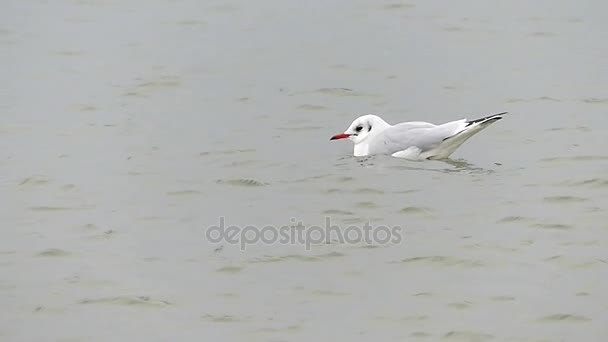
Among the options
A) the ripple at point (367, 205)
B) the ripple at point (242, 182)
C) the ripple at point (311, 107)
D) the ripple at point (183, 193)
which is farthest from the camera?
the ripple at point (311, 107)

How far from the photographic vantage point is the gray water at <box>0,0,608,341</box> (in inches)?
284

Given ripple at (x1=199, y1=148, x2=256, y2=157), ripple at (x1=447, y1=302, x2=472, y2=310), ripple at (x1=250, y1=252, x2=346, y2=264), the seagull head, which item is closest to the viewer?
ripple at (x1=447, y1=302, x2=472, y2=310)

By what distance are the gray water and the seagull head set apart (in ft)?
0.59

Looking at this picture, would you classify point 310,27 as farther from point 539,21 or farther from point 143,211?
point 143,211

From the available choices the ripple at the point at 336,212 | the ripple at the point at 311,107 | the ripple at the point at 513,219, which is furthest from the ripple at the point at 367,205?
the ripple at the point at 311,107

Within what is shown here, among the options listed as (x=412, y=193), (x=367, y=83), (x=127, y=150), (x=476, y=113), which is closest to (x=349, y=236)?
(x=412, y=193)

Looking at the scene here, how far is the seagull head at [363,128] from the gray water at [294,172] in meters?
0.18

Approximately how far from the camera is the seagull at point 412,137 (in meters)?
10.4

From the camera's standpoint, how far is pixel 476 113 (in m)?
12.0

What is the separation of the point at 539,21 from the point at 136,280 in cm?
917

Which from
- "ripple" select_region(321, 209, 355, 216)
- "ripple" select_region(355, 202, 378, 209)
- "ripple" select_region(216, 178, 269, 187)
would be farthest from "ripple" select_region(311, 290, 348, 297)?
"ripple" select_region(216, 178, 269, 187)

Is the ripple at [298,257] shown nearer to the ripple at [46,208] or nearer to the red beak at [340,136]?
the ripple at [46,208]

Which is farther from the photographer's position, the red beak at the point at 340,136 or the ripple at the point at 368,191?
the red beak at the point at 340,136

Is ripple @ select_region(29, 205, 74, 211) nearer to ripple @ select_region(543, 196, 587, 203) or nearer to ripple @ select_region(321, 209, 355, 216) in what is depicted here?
ripple @ select_region(321, 209, 355, 216)
